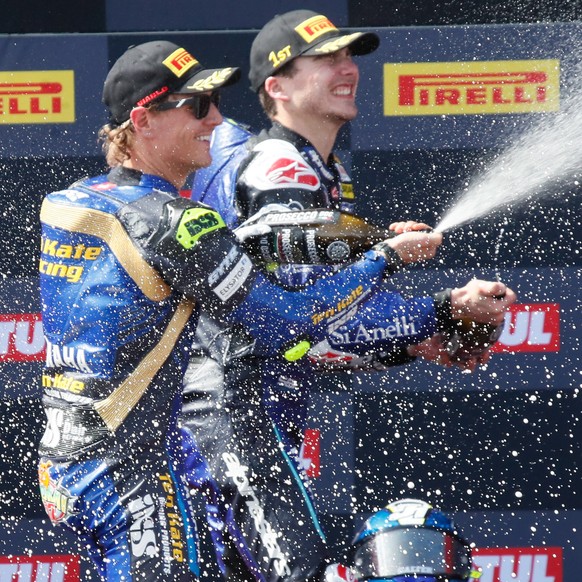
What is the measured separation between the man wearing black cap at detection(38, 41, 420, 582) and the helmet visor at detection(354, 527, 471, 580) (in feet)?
1.52

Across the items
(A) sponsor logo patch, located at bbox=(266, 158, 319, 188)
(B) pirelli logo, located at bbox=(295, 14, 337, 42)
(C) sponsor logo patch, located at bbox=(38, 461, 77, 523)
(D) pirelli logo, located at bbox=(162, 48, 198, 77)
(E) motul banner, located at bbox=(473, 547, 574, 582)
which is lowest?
(E) motul banner, located at bbox=(473, 547, 574, 582)

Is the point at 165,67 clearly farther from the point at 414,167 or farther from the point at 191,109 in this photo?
the point at 414,167

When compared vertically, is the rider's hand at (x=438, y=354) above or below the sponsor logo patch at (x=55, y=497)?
above

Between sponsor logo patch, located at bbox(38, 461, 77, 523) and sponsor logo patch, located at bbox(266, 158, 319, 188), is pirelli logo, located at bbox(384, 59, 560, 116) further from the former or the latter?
sponsor logo patch, located at bbox(38, 461, 77, 523)

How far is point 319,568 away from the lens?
147 inches

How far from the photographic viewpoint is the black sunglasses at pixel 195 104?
3.55 meters

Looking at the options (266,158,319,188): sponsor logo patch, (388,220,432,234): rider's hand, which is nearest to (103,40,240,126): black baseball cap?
(266,158,319,188): sponsor logo patch

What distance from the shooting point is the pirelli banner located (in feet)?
15.0

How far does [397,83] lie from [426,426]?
1.14m

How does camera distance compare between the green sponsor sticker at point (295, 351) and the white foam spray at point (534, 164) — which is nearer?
the green sponsor sticker at point (295, 351)

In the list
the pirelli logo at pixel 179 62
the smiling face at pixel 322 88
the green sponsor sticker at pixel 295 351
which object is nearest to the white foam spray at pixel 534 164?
the smiling face at pixel 322 88

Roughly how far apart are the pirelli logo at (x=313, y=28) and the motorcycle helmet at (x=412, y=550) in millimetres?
1462

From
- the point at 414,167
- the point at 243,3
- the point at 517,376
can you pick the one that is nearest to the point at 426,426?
the point at 517,376

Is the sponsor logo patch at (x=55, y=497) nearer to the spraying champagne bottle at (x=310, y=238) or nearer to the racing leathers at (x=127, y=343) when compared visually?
the racing leathers at (x=127, y=343)
